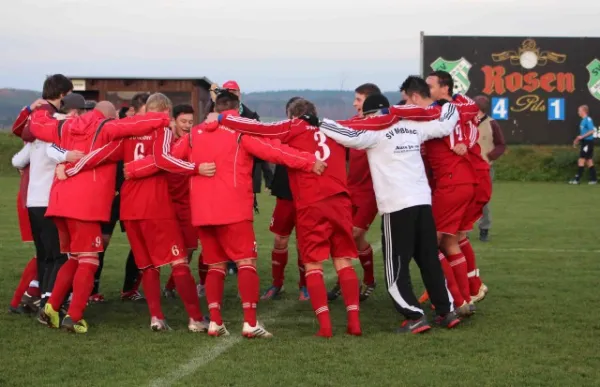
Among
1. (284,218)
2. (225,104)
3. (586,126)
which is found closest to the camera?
(225,104)

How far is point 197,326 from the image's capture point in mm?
7543

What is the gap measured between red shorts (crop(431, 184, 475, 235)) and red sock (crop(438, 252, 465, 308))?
12.2 inches

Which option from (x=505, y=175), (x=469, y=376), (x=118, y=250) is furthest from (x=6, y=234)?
(x=505, y=175)

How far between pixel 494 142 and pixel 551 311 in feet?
14.9

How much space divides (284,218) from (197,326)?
1950 mm

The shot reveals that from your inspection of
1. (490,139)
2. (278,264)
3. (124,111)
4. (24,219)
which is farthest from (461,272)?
(490,139)

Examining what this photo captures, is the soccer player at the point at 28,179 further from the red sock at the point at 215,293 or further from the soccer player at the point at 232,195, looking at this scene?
the red sock at the point at 215,293

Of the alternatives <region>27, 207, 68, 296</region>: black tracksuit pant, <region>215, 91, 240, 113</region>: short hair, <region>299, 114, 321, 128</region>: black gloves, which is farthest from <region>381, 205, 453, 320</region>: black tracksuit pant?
<region>27, 207, 68, 296</region>: black tracksuit pant

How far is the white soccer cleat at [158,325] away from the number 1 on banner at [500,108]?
23444 millimetres

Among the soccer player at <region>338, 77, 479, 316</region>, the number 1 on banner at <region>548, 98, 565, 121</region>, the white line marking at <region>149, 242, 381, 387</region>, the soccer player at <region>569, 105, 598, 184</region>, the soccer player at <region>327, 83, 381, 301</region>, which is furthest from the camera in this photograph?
the number 1 on banner at <region>548, 98, 565, 121</region>

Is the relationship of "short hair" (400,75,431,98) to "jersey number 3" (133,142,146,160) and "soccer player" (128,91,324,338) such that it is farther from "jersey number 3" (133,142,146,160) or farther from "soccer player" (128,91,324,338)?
"jersey number 3" (133,142,146,160)

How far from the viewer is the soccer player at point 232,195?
720 centimetres

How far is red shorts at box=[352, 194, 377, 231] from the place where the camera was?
29.3ft

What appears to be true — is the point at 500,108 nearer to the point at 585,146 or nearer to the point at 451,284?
the point at 585,146
